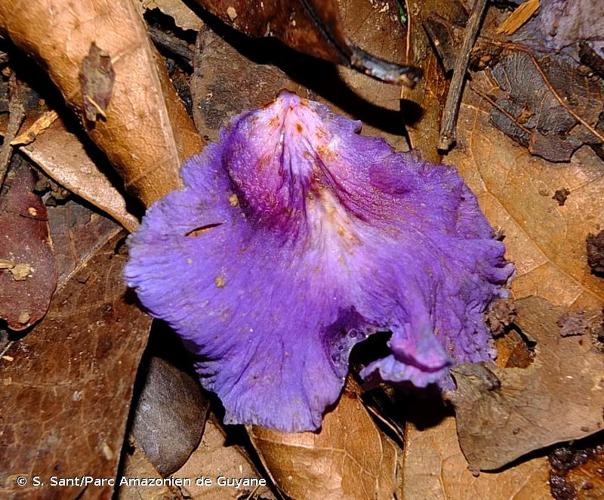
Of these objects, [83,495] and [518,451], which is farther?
[518,451]

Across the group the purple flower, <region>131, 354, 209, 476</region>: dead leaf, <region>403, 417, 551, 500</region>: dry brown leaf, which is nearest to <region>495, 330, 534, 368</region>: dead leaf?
the purple flower

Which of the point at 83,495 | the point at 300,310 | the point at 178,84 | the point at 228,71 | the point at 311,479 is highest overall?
the point at 228,71

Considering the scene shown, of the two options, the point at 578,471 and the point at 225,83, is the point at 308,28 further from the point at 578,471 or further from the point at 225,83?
the point at 578,471

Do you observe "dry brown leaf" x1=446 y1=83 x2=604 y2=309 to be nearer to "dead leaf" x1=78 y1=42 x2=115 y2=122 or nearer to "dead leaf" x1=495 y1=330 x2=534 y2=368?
"dead leaf" x1=495 y1=330 x2=534 y2=368

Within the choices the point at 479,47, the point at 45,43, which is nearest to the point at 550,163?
the point at 479,47

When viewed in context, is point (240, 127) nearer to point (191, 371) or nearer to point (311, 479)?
point (191, 371)

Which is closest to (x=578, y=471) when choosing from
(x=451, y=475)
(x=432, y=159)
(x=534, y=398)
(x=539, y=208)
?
(x=534, y=398)

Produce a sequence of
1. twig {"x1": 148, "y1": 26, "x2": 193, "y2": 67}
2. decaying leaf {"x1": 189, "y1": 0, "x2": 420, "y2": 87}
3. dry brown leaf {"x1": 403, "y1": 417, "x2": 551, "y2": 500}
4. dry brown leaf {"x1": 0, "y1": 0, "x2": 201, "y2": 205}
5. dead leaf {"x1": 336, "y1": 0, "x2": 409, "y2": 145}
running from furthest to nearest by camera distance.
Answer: twig {"x1": 148, "y1": 26, "x2": 193, "y2": 67} < dead leaf {"x1": 336, "y1": 0, "x2": 409, "y2": 145} < dry brown leaf {"x1": 403, "y1": 417, "x2": 551, "y2": 500} < dry brown leaf {"x1": 0, "y1": 0, "x2": 201, "y2": 205} < decaying leaf {"x1": 189, "y1": 0, "x2": 420, "y2": 87}
